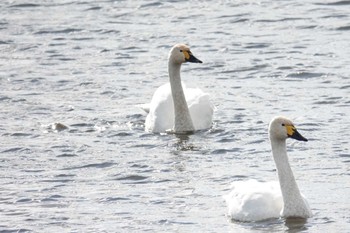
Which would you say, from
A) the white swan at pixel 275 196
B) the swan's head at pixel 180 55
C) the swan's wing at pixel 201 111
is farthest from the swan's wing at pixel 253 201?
the swan's head at pixel 180 55

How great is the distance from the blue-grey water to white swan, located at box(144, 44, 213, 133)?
0.65ft

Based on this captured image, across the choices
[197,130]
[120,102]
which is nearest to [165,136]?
[197,130]

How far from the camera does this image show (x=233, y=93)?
18875 mm

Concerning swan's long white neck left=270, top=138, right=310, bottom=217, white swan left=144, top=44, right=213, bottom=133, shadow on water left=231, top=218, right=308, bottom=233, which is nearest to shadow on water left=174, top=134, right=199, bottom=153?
white swan left=144, top=44, right=213, bottom=133

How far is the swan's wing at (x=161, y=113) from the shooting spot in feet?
56.8

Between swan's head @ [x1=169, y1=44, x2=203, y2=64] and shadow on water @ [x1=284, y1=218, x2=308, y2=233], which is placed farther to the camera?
swan's head @ [x1=169, y1=44, x2=203, y2=64]

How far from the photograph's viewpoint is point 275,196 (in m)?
13.2

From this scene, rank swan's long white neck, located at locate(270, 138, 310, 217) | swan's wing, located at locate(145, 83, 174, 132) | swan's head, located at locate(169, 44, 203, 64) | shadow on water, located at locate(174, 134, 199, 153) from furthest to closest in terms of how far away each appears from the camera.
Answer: swan's head, located at locate(169, 44, 203, 64), swan's wing, located at locate(145, 83, 174, 132), shadow on water, located at locate(174, 134, 199, 153), swan's long white neck, located at locate(270, 138, 310, 217)

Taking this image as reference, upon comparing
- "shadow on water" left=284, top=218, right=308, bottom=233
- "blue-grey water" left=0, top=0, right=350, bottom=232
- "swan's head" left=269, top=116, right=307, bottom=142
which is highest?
"swan's head" left=269, top=116, right=307, bottom=142

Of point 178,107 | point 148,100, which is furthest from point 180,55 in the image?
point 148,100

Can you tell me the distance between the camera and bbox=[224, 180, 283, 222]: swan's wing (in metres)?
12.9

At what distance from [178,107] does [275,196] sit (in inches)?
167

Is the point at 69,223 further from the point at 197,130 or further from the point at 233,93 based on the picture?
the point at 233,93

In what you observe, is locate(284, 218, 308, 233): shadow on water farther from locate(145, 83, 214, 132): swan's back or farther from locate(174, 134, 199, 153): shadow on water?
locate(145, 83, 214, 132): swan's back
